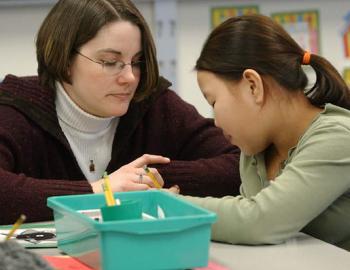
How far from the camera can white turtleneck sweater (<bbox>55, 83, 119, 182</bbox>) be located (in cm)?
167

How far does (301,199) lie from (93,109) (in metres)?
0.74

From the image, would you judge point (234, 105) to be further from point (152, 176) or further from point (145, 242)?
point (145, 242)

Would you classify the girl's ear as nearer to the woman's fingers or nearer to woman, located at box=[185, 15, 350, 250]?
woman, located at box=[185, 15, 350, 250]

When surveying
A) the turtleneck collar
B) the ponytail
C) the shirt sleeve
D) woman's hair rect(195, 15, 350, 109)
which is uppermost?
woman's hair rect(195, 15, 350, 109)

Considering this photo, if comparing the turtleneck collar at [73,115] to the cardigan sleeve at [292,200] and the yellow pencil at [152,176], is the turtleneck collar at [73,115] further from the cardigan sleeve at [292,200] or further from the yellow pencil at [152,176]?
the cardigan sleeve at [292,200]

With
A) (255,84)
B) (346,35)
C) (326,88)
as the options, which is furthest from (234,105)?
(346,35)

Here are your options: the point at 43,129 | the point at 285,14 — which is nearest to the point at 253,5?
the point at 285,14

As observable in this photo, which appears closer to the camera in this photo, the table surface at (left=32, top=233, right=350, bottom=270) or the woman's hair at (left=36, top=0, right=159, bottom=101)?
the table surface at (left=32, top=233, right=350, bottom=270)

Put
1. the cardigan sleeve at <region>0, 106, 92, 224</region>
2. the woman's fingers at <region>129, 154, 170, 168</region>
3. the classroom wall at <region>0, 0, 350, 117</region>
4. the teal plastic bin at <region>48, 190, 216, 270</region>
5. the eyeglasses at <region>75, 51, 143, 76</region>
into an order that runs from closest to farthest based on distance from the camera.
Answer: the teal plastic bin at <region>48, 190, 216, 270</region>
the cardigan sleeve at <region>0, 106, 92, 224</region>
the woman's fingers at <region>129, 154, 170, 168</region>
the eyeglasses at <region>75, 51, 143, 76</region>
the classroom wall at <region>0, 0, 350, 117</region>

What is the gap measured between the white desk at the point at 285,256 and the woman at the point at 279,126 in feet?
0.09

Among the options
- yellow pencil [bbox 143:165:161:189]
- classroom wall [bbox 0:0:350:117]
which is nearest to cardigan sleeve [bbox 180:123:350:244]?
yellow pencil [bbox 143:165:161:189]

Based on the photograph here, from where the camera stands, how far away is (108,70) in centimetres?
157

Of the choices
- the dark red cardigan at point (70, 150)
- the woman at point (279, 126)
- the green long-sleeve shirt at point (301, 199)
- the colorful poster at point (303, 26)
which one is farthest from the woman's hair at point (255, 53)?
the colorful poster at point (303, 26)

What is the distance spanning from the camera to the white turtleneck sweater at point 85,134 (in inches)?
65.9
